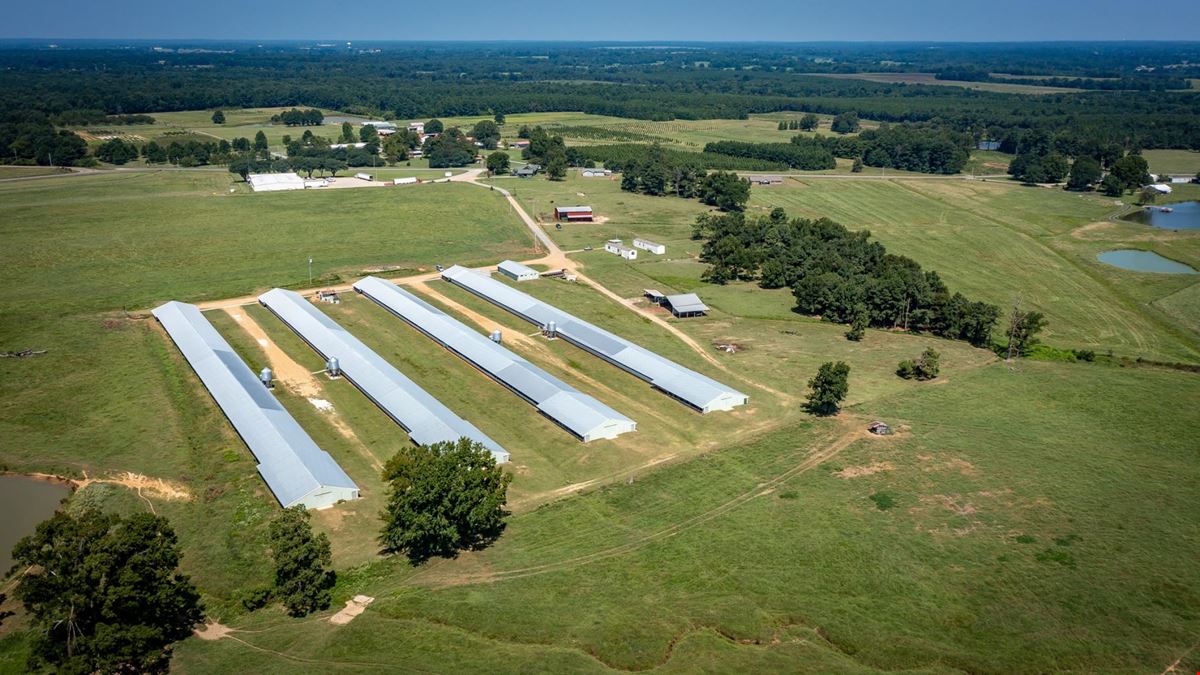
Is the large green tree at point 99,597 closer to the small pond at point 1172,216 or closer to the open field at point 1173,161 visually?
the small pond at point 1172,216

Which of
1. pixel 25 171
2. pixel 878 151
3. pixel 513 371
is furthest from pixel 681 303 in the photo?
pixel 25 171

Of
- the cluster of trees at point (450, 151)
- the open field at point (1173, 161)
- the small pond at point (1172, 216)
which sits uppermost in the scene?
the open field at point (1173, 161)

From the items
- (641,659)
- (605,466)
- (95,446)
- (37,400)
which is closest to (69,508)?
(95,446)

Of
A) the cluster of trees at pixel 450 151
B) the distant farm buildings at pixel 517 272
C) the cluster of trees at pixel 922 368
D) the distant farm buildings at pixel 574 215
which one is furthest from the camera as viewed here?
the cluster of trees at pixel 450 151

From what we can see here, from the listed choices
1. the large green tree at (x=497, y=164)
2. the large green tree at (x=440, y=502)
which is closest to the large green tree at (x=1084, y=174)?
the large green tree at (x=497, y=164)

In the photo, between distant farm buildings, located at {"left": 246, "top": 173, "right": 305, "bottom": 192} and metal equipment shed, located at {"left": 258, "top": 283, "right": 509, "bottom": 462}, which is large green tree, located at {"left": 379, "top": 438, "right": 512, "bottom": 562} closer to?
metal equipment shed, located at {"left": 258, "top": 283, "right": 509, "bottom": 462}

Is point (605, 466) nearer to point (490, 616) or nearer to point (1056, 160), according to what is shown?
point (490, 616)

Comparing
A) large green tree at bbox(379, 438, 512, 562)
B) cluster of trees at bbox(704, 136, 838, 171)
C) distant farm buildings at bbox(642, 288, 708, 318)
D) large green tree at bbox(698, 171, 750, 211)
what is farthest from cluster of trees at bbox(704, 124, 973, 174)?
large green tree at bbox(379, 438, 512, 562)
